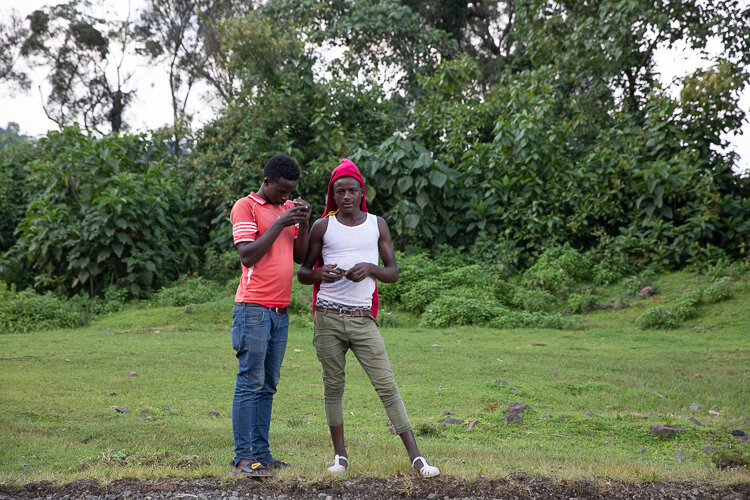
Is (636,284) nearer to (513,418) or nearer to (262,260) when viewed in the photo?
(513,418)

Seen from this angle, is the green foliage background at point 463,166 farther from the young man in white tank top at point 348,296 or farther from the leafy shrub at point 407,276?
the young man in white tank top at point 348,296

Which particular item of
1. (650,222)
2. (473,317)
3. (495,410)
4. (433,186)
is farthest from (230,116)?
(495,410)

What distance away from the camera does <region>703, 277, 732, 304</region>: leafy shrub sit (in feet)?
35.2

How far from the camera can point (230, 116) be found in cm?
1614

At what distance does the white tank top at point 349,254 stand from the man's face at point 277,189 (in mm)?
311

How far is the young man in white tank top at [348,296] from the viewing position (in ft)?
13.3

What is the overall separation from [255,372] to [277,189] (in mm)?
1104

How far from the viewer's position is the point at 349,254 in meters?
4.16

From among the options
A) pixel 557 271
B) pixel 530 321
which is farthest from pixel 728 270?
pixel 530 321

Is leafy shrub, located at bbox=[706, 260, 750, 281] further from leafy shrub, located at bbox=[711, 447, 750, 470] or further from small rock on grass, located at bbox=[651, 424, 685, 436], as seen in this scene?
leafy shrub, located at bbox=[711, 447, 750, 470]

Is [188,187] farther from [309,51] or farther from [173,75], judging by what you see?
[173,75]

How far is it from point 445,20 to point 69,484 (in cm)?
1959

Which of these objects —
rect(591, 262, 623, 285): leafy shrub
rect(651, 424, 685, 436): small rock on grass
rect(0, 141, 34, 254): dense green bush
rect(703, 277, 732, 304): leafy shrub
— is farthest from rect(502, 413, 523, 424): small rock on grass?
rect(0, 141, 34, 254): dense green bush

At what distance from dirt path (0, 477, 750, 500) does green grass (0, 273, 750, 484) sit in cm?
12
